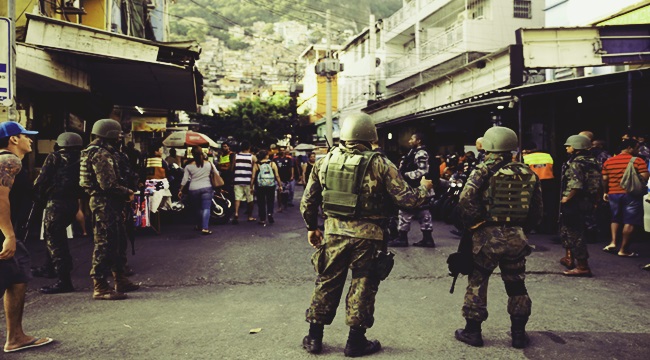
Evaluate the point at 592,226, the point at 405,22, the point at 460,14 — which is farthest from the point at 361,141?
the point at 405,22

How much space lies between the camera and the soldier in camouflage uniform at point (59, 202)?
595 cm

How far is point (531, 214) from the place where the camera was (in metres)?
4.43

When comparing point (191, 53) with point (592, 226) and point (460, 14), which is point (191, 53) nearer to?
point (592, 226)

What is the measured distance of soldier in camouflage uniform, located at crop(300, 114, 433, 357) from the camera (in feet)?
13.1

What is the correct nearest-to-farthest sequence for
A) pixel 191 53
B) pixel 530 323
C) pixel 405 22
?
pixel 530 323 < pixel 191 53 < pixel 405 22

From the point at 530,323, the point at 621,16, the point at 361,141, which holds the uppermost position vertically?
the point at 621,16

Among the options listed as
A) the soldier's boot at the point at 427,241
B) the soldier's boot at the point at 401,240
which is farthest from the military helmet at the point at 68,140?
the soldier's boot at the point at 427,241

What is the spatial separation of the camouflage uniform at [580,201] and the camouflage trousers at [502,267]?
272 cm

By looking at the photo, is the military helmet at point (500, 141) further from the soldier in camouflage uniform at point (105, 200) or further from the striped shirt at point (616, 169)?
the striped shirt at point (616, 169)

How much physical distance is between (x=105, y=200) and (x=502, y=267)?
13.3 feet

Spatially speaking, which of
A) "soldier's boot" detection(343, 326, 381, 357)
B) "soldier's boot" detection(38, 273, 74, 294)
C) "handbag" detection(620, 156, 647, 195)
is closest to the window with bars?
"handbag" detection(620, 156, 647, 195)

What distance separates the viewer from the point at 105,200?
5.75 meters

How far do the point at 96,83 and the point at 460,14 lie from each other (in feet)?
70.7

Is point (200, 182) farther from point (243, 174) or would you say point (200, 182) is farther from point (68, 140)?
point (68, 140)
